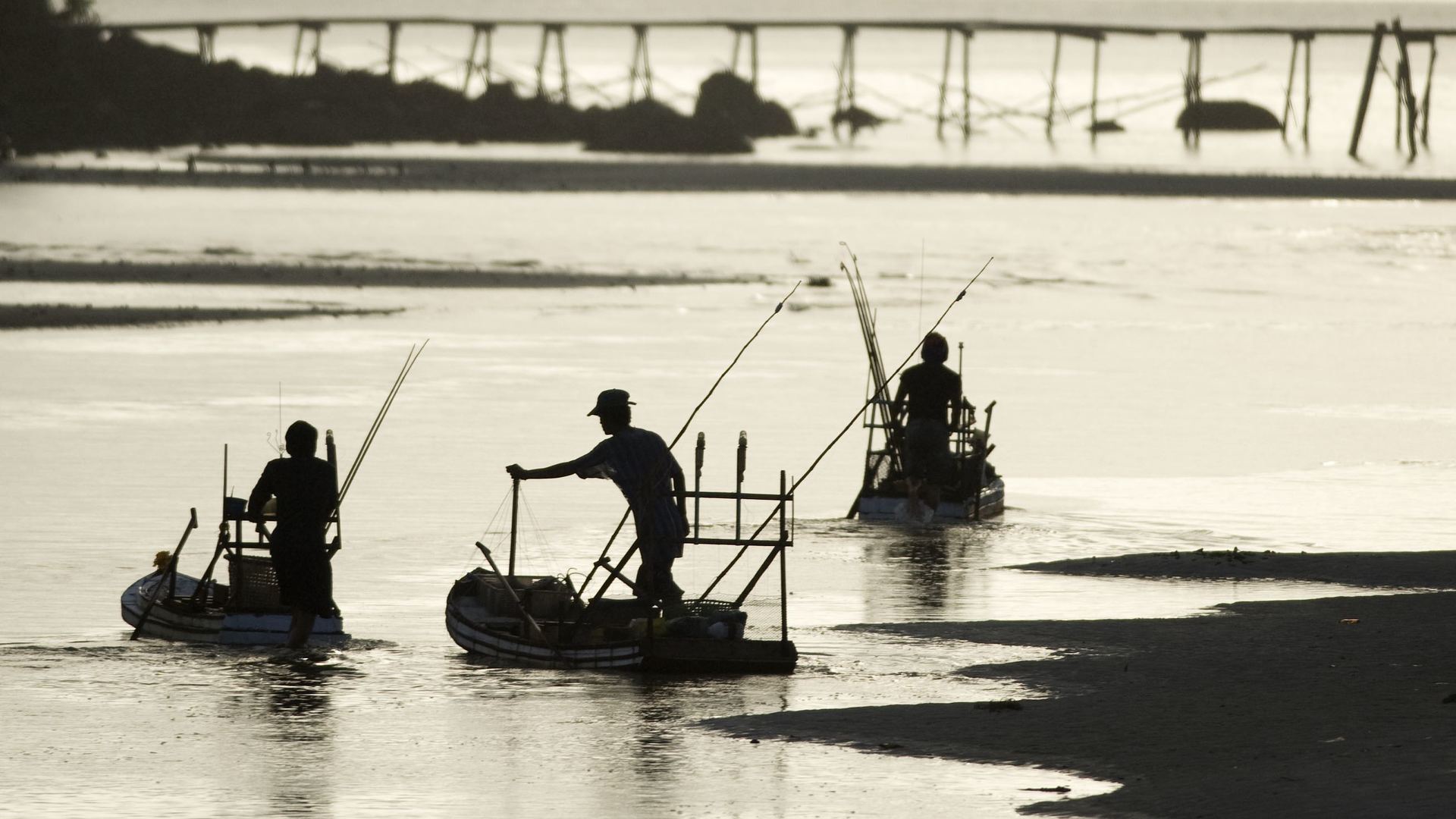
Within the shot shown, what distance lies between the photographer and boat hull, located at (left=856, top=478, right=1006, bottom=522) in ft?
54.7

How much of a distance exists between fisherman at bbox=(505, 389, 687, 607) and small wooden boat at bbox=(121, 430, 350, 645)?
1344mm

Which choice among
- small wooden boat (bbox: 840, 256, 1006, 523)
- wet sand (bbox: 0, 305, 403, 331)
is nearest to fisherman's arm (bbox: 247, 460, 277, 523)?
small wooden boat (bbox: 840, 256, 1006, 523)

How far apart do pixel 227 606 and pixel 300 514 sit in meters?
0.90

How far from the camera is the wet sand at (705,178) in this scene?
2643 inches

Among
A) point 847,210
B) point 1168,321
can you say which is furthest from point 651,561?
point 847,210

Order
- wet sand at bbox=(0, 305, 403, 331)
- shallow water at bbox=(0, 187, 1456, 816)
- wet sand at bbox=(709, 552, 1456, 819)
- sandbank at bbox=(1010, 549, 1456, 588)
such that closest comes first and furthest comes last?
1. wet sand at bbox=(709, 552, 1456, 819)
2. shallow water at bbox=(0, 187, 1456, 816)
3. sandbank at bbox=(1010, 549, 1456, 588)
4. wet sand at bbox=(0, 305, 403, 331)

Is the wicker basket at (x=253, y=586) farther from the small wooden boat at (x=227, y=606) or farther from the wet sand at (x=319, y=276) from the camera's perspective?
the wet sand at (x=319, y=276)

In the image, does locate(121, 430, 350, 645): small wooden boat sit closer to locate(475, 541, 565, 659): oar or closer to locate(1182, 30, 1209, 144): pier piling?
locate(475, 541, 565, 659): oar

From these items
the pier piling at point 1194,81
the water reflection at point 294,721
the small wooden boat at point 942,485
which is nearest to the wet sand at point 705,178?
the pier piling at point 1194,81

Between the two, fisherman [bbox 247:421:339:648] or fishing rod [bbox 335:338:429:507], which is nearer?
fisherman [bbox 247:421:339:648]

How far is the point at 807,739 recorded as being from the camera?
10.0m

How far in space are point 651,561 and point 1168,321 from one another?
22863mm

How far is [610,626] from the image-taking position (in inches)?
465

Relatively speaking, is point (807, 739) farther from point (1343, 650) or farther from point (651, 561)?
point (1343, 650)
